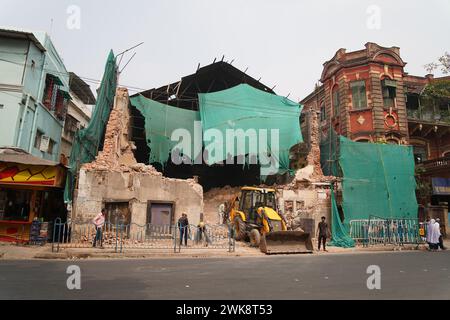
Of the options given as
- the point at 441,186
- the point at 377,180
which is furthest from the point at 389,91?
the point at 377,180

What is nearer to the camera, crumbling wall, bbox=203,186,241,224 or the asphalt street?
the asphalt street

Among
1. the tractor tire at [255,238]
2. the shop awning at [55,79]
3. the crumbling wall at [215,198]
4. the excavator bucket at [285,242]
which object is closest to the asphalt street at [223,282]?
the excavator bucket at [285,242]

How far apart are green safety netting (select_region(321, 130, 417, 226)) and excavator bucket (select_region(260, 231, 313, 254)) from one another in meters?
5.53

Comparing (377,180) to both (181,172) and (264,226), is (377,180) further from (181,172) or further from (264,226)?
(181,172)

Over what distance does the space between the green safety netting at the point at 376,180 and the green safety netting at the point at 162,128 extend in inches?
361

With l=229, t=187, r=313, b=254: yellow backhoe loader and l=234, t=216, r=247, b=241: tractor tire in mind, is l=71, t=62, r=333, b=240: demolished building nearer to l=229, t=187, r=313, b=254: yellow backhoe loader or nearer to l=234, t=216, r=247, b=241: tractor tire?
l=234, t=216, r=247, b=241: tractor tire

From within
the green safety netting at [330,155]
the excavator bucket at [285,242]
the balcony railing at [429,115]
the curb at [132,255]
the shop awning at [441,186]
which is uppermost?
the balcony railing at [429,115]

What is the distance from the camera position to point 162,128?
2011 cm

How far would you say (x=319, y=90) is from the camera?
1201 inches

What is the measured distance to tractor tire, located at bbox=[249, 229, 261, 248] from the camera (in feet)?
46.9

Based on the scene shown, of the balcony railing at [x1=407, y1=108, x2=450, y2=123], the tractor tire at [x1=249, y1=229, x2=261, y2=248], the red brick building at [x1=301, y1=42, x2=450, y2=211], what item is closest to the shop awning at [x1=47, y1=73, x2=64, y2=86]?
the tractor tire at [x1=249, y1=229, x2=261, y2=248]

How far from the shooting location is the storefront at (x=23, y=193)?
14469mm

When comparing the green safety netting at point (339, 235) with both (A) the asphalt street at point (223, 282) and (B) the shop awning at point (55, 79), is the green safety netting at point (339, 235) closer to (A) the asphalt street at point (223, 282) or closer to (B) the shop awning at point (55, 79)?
(A) the asphalt street at point (223, 282)

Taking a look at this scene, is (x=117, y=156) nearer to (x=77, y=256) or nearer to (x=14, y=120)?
(x=14, y=120)
